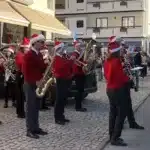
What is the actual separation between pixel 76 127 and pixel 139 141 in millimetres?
1641

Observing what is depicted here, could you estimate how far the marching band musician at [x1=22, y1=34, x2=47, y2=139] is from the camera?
27.4 feet

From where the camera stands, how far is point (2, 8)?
17.5m

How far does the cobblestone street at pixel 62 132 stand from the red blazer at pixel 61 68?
1066mm

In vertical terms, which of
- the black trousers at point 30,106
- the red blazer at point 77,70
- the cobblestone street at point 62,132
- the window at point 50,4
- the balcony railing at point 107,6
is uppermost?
the balcony railing at point 107,6

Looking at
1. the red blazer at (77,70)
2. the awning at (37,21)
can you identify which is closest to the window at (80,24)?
the awning at (37,21)

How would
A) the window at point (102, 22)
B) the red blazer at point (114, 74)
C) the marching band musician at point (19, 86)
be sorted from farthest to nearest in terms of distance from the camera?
the window at point (102, 22) < the marching band musician at point (19, 86) < the red blazer at point (114, 74)

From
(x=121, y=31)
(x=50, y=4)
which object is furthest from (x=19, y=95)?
(x=121, y=31)

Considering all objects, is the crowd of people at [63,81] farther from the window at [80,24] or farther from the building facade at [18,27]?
the window at [80,24]

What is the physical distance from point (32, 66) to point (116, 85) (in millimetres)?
1606

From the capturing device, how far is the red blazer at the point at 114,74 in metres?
7.88

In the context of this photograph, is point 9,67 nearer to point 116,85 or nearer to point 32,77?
point 32,77

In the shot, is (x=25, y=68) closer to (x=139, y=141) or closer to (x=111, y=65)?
(x=111, y=65)

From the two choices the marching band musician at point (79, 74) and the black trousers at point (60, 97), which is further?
the marching band musician at point (79, 74)

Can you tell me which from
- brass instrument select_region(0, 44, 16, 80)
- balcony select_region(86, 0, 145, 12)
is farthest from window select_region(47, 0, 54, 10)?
balcony select_region(86, 0, 145, 12)
